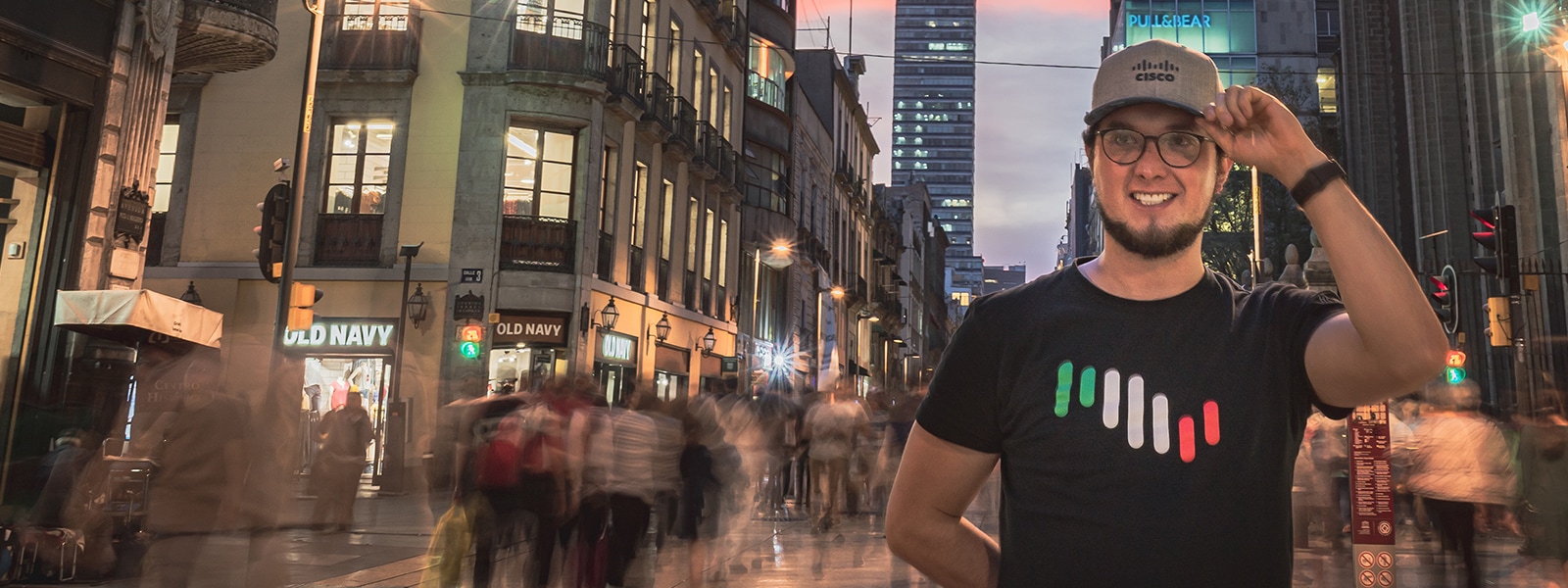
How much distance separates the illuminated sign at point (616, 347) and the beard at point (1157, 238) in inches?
913

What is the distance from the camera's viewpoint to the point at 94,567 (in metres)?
9.98

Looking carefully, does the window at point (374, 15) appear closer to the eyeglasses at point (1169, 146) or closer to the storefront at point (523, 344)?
the storefront at point (523, 344)

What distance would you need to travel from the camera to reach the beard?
1.90m

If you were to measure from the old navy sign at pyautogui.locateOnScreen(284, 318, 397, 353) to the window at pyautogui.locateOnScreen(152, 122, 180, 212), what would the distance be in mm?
4610

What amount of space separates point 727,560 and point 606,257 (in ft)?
45.7

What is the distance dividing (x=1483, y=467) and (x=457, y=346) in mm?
18364

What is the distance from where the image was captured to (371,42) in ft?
78.7

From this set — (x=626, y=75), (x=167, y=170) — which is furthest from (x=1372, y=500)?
(x=167, y=170)

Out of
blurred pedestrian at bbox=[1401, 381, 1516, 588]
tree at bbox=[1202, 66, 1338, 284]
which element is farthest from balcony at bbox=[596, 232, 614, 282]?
tree at bbox=[1202, 66, 1338, 284]

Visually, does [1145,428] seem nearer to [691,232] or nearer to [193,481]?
[193,481]

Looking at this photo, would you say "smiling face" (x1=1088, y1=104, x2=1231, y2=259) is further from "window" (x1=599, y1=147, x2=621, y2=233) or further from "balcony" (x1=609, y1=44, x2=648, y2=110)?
"window" (x1=599, y1=147, x2=621, y2=233)

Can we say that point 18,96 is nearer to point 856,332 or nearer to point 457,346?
point 457,346

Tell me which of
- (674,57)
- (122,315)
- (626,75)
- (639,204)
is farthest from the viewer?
(674,57)

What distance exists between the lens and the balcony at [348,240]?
23.5 meters
